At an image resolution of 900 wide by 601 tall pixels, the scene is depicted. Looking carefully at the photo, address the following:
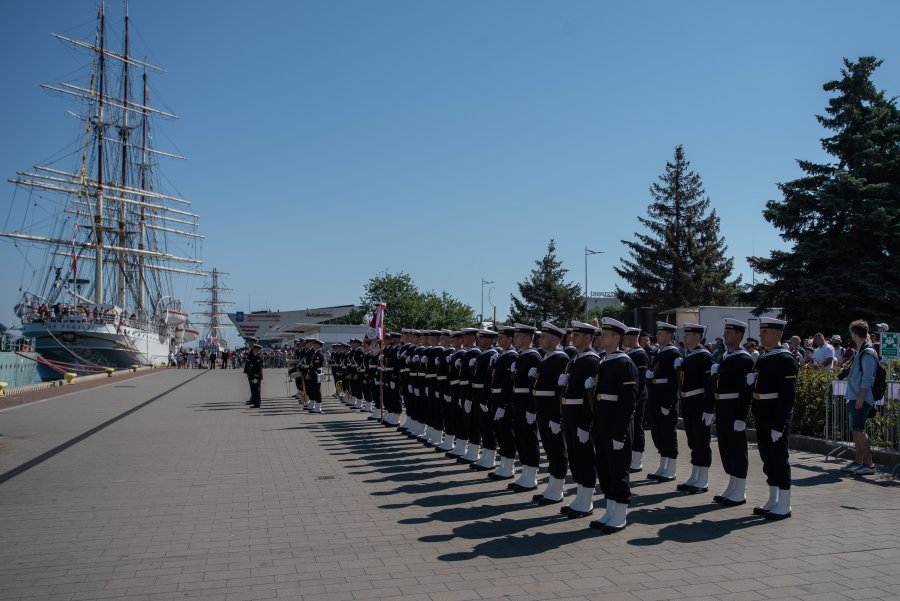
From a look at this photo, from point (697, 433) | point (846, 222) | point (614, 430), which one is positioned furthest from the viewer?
point (846, 222)

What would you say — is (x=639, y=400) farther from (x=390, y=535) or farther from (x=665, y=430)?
(x=390, y=535)

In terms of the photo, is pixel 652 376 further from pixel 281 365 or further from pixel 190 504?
pixel 281 365

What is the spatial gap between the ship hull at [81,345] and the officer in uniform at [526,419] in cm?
5598

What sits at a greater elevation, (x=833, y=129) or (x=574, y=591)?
(x=833, y=129)

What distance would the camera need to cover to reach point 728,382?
8391 mm

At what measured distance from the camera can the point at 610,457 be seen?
23.4 ft

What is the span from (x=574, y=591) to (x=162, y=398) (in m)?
22.7

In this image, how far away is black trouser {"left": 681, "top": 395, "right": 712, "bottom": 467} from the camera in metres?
8.86


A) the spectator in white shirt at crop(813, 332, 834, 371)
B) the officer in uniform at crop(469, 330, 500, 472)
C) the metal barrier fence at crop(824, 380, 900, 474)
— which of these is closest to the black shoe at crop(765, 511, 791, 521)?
the metal barrier fence at crop(824, 380, 900, 474)

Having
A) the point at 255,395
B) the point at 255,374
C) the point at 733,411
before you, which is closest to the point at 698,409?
the point at 733,411

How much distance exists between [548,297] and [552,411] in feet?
151

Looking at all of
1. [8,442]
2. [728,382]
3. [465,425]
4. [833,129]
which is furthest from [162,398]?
[833,129]

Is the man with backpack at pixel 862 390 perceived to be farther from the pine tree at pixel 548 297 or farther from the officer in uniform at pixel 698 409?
the pine tree at pixel 548 297

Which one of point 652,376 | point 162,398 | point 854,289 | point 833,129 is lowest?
point 162,398
